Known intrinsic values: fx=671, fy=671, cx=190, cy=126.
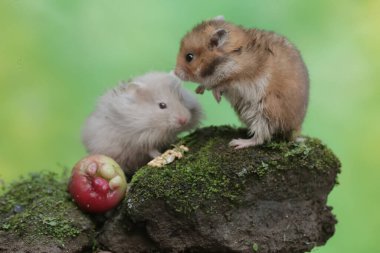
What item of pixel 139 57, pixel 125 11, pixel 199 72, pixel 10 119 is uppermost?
pixel 125 11

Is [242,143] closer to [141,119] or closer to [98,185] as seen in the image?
[141,119]

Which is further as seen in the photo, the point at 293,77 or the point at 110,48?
the point at 110,48

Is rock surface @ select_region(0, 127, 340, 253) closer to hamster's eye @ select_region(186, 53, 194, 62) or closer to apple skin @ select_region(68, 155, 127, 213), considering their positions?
apple skin @ select_region(68, 155, 127, 213)

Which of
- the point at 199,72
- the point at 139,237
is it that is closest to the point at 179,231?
the point at 139,237

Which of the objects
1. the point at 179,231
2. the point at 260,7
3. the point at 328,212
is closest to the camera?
the point at 179,231

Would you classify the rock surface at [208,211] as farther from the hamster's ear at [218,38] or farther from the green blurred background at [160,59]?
the green blurred background at [160,59]

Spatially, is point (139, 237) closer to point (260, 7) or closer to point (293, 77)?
point (293, 77)

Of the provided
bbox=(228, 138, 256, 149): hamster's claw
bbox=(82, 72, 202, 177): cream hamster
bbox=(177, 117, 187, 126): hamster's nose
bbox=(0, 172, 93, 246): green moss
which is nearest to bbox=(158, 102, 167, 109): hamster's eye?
bbox=(82, 72, 202, 177): cream hamster
